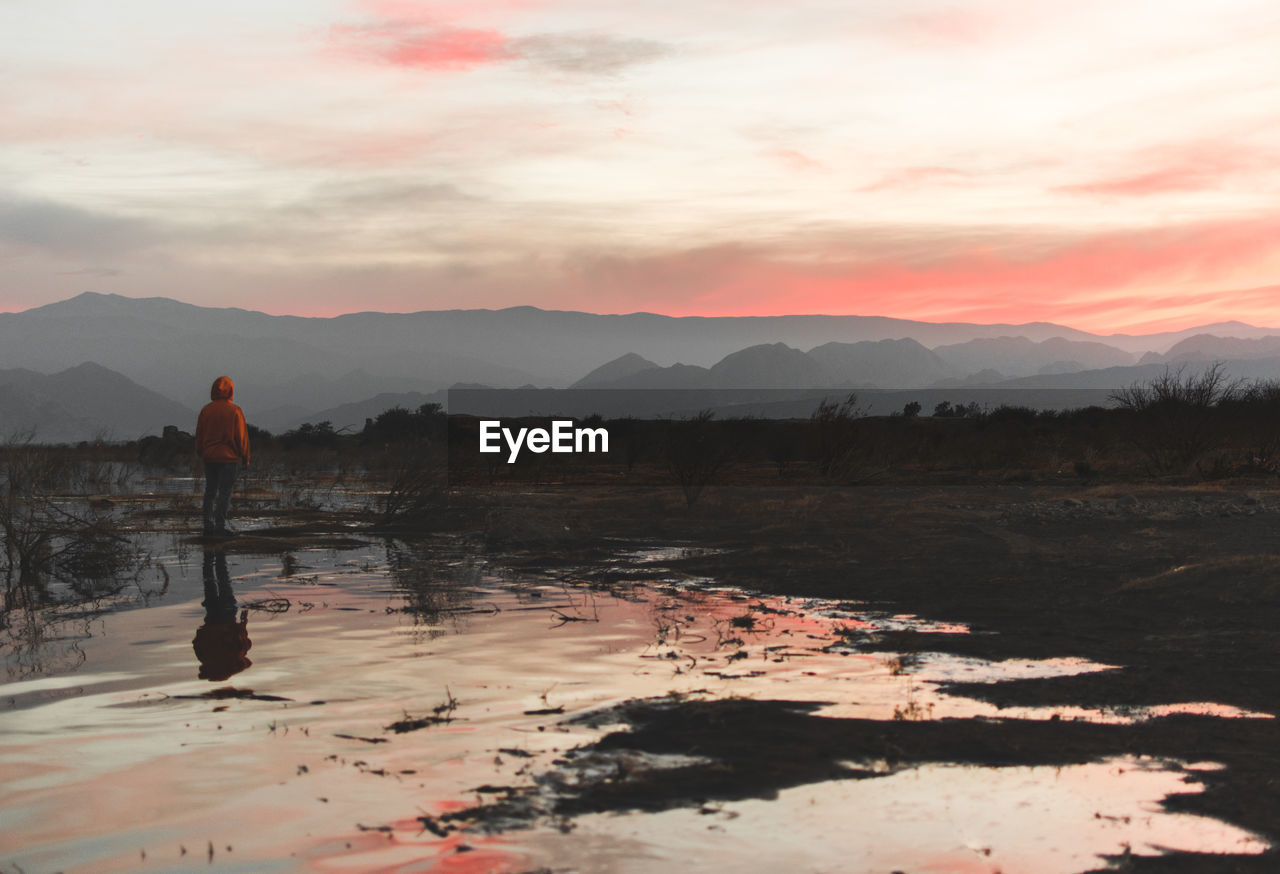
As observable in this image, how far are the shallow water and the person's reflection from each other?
0.11 meters

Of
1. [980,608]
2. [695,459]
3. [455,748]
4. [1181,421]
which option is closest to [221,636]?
[455,748]

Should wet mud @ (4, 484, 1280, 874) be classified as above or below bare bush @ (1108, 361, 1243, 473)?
below

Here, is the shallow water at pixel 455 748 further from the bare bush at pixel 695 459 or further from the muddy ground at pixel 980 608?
the bare bush at pixel 695 459

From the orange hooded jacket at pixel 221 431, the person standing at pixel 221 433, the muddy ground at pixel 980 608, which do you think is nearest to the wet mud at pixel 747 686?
the muddy ground at pixel 980 608

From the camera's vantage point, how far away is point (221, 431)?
16672mm

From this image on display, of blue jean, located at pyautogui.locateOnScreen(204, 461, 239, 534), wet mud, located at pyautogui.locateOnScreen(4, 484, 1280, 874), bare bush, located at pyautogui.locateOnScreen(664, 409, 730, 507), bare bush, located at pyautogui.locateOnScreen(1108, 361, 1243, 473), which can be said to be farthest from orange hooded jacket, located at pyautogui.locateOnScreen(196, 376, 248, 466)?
bare bush, located at pyautogui.locateOnScreen(1108, 361, 1243, 473)

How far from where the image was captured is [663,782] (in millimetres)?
5625

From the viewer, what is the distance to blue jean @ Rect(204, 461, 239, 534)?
17516 millimetres

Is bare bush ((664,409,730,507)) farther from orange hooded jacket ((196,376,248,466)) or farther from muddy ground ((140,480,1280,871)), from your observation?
orange hooded jacket ((196,376,248,466))

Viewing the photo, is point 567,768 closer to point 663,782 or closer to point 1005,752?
point 663,782

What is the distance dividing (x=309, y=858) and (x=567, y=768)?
61.8 inches

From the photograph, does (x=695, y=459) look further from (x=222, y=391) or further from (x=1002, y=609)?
(x=1002, y=609)

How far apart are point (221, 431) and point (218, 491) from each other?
1866 millimetres

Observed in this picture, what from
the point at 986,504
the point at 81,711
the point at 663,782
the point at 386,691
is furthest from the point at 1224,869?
the point at 986,504
